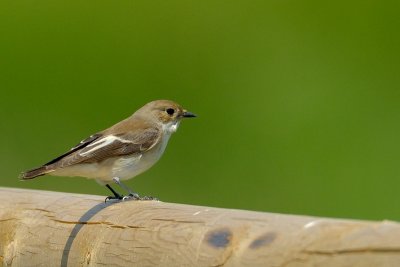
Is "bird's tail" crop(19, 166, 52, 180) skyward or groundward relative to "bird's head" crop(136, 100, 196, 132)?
groundward

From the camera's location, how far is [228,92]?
1039 cm

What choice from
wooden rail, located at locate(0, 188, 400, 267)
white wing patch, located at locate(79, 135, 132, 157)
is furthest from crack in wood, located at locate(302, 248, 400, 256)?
white wing patch, located at locate(79, 135, 132, 157)

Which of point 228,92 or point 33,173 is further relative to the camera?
point 228,92

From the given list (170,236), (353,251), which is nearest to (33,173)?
(170,236)

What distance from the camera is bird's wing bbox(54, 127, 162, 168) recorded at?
606 centimetres

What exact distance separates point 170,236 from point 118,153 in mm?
2368

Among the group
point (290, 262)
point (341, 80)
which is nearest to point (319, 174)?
point (341, 80)

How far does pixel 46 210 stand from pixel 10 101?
620 cm

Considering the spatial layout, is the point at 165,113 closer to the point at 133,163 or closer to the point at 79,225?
the point at 133,163

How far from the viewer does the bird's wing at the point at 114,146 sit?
19.9ft

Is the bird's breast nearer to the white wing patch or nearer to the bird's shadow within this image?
the white wing patch

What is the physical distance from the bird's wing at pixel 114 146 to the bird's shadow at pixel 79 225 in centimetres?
135

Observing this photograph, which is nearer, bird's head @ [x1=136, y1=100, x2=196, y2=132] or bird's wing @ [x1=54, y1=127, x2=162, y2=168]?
bird's wing @ [x1=54, y1=127, x2=162, y2=168]

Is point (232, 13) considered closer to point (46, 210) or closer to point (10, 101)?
point (10, 101)
